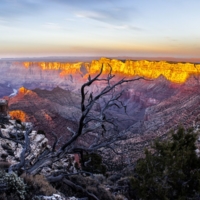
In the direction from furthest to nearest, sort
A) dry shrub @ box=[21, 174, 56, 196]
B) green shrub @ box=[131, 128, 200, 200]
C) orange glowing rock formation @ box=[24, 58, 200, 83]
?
1. orange glowing rock formation @ box=[24, 58, 200, 83]
2. green shrub @ box=[131, 128, 200, 200]
3. dry shrub @ box=[21, 174, 56, 196]

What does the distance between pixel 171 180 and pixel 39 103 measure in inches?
2790

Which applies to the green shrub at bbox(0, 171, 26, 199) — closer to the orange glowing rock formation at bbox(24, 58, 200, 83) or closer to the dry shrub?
the dry shrub

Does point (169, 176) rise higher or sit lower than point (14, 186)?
lower

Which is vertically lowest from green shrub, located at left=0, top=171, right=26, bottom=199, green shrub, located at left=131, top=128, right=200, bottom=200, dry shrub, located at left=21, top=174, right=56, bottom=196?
green shrub, located at left=131, top=128, right=200, bottom=200

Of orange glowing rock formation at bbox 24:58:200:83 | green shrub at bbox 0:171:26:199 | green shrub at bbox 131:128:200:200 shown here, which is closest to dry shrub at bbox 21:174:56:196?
green shrub at bbox 0:171:26:199

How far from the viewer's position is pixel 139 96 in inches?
5281

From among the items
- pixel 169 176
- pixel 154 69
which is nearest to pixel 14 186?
pixel 169 176

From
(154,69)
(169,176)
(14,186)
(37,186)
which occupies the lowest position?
(169,176)

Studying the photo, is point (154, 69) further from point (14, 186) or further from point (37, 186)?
point (14, 186)

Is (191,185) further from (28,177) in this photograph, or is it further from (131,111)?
(131,111)

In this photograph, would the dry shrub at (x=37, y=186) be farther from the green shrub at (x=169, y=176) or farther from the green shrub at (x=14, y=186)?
the green shrub at (x=169, y=176)

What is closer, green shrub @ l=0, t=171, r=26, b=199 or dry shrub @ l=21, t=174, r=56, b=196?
green shrub @ l=0, t=171, r=26, b=199

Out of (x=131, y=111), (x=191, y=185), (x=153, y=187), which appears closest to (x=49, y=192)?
(x=153, y=187)

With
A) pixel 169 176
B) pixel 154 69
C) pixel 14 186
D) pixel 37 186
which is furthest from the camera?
pixel 154 69
